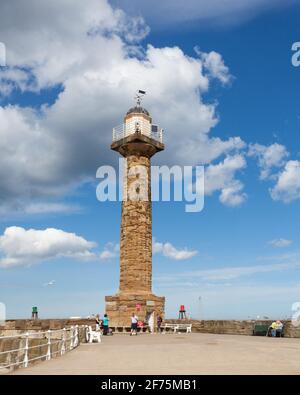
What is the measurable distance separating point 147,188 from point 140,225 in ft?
7.69

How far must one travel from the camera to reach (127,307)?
26.4 m

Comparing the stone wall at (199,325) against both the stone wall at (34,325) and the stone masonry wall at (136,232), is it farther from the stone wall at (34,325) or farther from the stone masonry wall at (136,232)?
the stone masonry wall at (136,232)

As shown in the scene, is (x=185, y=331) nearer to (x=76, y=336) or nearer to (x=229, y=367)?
(x=76, y=336)

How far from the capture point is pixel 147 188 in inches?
1108

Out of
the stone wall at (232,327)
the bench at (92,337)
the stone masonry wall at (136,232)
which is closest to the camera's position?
the bench at (92,337)

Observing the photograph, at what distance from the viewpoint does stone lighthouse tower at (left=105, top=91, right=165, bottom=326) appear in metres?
26.6

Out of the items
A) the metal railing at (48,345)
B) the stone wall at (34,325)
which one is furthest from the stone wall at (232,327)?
the metal railing at (48,345)

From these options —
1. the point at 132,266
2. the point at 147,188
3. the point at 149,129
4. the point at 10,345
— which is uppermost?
the point at 149,129

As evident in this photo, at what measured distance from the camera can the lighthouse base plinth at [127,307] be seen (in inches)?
1038

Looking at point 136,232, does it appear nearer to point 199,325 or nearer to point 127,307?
point 127,307

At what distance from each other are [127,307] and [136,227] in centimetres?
452
